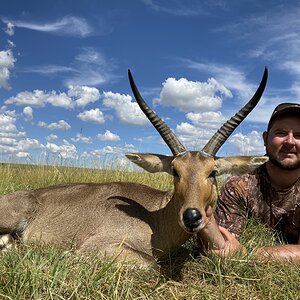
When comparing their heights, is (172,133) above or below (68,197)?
above

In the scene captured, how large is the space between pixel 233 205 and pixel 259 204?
444mm

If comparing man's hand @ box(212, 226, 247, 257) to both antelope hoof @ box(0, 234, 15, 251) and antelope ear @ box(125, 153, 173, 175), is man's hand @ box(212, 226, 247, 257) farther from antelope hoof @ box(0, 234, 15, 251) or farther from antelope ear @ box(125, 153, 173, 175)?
antelope hoof @ box(0, 234, 15, 251)

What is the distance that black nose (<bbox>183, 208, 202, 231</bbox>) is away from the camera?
539 cm

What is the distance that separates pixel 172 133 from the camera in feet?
22.7

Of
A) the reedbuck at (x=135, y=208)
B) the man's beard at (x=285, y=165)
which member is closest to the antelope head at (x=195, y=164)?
the reedbuck at (x=135, y=208)

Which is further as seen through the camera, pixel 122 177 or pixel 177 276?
pixel 122 177

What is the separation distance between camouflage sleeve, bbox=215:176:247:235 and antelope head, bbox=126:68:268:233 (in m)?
1.26

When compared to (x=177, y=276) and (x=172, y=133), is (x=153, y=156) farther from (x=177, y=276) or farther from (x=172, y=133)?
(x=177, y=276)

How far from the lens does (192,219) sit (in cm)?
539

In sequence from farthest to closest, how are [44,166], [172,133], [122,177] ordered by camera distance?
[44,166] < [122,177] < [172,133]

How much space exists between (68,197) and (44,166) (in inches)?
354

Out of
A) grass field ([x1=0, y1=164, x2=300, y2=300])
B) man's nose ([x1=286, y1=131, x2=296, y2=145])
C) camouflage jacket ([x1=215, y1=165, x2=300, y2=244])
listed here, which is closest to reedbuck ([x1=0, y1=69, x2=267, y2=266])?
grass field ([x1=0, y1=164, x2=300, y2=300])

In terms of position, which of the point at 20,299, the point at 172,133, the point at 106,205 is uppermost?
the point at 172,133

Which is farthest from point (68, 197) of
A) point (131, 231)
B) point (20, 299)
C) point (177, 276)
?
point (20, 299)
